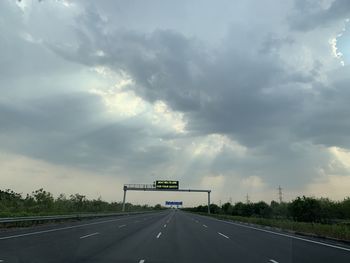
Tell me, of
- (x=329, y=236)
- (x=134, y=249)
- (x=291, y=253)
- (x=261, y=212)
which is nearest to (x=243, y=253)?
(x=291, y=253)

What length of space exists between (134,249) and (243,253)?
13.9ft

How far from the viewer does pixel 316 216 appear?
7788cm

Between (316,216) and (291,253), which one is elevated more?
(316,216)

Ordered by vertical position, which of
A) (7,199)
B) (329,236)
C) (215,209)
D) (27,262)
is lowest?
(27,262)

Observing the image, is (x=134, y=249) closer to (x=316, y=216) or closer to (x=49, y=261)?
(x=49, y=261)

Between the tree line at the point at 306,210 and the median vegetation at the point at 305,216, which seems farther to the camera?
the tree line at the point at 306,210

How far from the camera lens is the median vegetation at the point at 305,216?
1004 inches

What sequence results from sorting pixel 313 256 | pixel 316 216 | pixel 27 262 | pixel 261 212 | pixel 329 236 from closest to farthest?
pixel 27 262, pixel 313 256, pixel 329 236, pixel 316 216, pixel 261 212

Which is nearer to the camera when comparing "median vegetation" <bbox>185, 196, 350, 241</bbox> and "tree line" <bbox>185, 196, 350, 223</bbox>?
"median vegetation" <bbox>185, 196, 350, 241</bbox>

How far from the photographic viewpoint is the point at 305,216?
7725 centimetres

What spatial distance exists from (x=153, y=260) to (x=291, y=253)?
5.78m

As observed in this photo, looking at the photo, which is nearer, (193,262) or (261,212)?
(193,262)

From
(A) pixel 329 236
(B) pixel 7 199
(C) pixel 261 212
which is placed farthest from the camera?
(C) pixel 261 212

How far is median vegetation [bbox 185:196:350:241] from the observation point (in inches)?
1004
